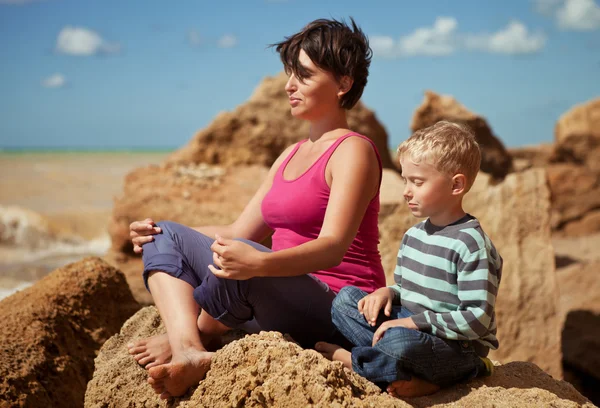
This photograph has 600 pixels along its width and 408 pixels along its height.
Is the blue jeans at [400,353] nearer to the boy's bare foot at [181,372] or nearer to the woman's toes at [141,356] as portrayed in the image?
the boy's bare foot at [181,372]

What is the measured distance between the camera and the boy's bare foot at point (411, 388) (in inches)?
93.8

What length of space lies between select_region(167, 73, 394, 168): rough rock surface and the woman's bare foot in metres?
4.12

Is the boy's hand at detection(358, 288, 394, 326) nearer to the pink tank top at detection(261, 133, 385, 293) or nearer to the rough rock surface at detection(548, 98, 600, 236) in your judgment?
the pink tank top at detection(261, 133, 385, 293)

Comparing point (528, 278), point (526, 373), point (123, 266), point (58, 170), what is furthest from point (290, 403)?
point (58, 170)

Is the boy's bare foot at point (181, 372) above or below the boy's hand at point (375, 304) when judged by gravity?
below

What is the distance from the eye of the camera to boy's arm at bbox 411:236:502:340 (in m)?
2.24

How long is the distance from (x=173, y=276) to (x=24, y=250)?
8.53 metres

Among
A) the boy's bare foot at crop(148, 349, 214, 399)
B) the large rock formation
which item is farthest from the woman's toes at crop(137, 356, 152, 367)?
the large rock formation

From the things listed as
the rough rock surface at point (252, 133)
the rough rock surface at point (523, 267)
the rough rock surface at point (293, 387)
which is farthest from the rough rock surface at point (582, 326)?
the rough rock surface at point (293, 387)

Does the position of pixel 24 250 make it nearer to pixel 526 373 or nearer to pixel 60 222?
pixel 60 222

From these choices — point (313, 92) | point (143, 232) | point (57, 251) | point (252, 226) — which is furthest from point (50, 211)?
point (313, 92)

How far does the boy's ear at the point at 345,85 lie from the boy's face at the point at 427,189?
0.58 metres

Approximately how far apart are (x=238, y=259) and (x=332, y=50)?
99 cm

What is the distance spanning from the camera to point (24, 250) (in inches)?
410
